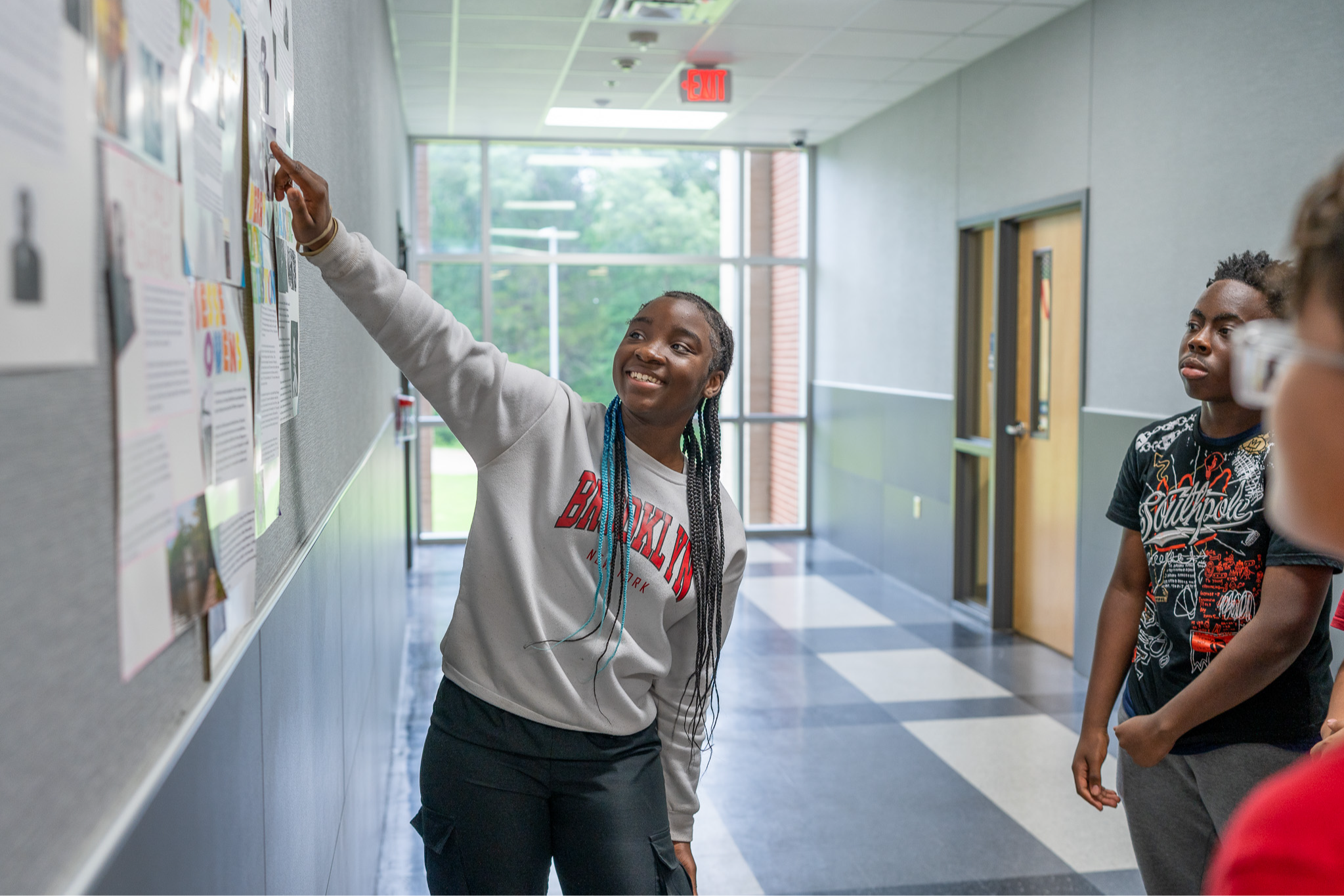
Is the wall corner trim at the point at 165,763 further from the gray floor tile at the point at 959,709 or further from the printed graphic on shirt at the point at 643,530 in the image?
the gray floor tile at the point at 959,709

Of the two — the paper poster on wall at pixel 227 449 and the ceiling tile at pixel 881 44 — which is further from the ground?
the ceiling tile at pixel 881 44

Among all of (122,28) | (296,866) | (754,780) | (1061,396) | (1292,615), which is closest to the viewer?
(122,28)

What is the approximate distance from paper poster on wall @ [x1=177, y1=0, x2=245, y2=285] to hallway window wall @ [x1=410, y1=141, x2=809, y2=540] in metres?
6.68

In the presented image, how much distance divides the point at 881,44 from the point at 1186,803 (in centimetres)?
446

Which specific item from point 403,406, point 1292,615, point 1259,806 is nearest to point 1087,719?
point 1292,615

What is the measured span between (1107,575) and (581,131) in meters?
4.99

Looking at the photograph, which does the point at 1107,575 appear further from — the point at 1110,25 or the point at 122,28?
the point at 122,28

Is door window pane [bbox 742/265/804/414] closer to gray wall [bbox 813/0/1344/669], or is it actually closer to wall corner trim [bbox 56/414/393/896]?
gray wall [bbox 813/0/1344/669]

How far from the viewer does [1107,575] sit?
4.33 metres

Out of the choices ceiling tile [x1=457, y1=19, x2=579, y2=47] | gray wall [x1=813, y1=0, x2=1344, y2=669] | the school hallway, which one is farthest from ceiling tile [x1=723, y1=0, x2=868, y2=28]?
the school hallway

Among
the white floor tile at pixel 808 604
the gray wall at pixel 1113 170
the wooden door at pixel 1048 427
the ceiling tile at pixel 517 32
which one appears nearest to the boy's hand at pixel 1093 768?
the gray wall at pixel 1113 170

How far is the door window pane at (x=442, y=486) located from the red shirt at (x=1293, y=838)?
7.60 meters

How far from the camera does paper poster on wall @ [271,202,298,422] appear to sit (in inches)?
50.6

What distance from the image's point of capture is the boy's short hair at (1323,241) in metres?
0.55
